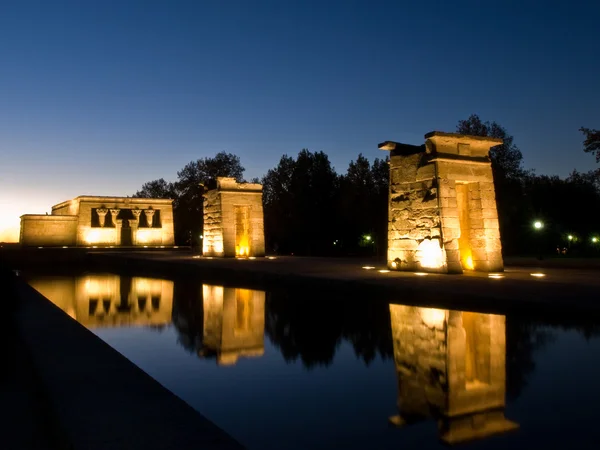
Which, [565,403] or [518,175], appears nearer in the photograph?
[565,403]

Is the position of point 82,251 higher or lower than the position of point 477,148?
lower

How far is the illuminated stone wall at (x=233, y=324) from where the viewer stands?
6.08 metres

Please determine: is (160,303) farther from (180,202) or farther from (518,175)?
(180,202)

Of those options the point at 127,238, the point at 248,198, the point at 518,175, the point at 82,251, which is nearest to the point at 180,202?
the point at 127,238

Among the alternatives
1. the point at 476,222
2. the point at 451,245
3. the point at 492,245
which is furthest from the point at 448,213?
the point at 492,245

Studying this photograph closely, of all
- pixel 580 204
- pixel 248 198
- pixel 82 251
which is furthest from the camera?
pixel 580 204

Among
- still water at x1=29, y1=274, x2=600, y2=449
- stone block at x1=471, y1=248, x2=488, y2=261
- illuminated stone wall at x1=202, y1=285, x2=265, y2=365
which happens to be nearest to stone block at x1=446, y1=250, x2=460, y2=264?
stone block at x1=471, y1=248, x2=488, y2=261

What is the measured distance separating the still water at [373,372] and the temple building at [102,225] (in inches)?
1242

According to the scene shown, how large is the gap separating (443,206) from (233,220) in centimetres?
1284

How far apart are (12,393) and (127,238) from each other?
37698mm

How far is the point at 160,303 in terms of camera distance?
10789mm

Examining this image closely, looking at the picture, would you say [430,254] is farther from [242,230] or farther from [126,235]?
[126,235]

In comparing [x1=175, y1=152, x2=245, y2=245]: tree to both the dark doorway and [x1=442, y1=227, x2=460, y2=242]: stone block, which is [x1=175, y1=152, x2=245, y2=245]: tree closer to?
the dark doorway

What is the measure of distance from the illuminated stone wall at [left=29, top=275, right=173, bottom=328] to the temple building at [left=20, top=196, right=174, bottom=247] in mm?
23675
